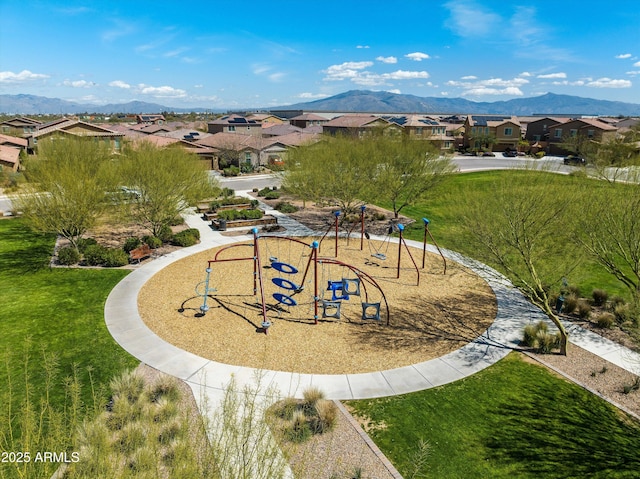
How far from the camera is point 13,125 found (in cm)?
9012

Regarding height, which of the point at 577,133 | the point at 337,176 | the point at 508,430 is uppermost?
the point at 577,133

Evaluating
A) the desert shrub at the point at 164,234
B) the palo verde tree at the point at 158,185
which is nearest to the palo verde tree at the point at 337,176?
the palo verde tree at the point at 158,185

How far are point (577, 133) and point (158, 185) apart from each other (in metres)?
83.2

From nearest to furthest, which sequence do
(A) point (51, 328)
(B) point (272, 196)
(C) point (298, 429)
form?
(C) point (298, 429) < (A) point (51, 328) < (B) point (272, 196)

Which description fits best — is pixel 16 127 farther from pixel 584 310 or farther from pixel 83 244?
pixel 584 310

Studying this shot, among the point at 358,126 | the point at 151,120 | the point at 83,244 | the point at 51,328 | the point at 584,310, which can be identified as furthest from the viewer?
the point at 151,120

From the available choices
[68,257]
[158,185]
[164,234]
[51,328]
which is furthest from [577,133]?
[51,328]

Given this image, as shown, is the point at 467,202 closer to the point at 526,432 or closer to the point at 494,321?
the point at 494,321

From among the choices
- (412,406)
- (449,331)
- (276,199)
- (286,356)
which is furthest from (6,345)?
(276,199)

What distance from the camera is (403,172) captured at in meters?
32.6

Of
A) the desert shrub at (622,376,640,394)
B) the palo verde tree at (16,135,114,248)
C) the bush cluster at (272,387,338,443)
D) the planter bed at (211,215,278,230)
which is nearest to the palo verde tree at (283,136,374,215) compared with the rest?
the planter bed at (211,215,278,230)

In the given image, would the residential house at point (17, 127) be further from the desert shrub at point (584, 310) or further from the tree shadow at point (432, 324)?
the desert shrub at point (584, 310)

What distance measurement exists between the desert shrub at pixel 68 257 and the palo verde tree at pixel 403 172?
67.4 ft

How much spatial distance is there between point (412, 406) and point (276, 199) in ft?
111
